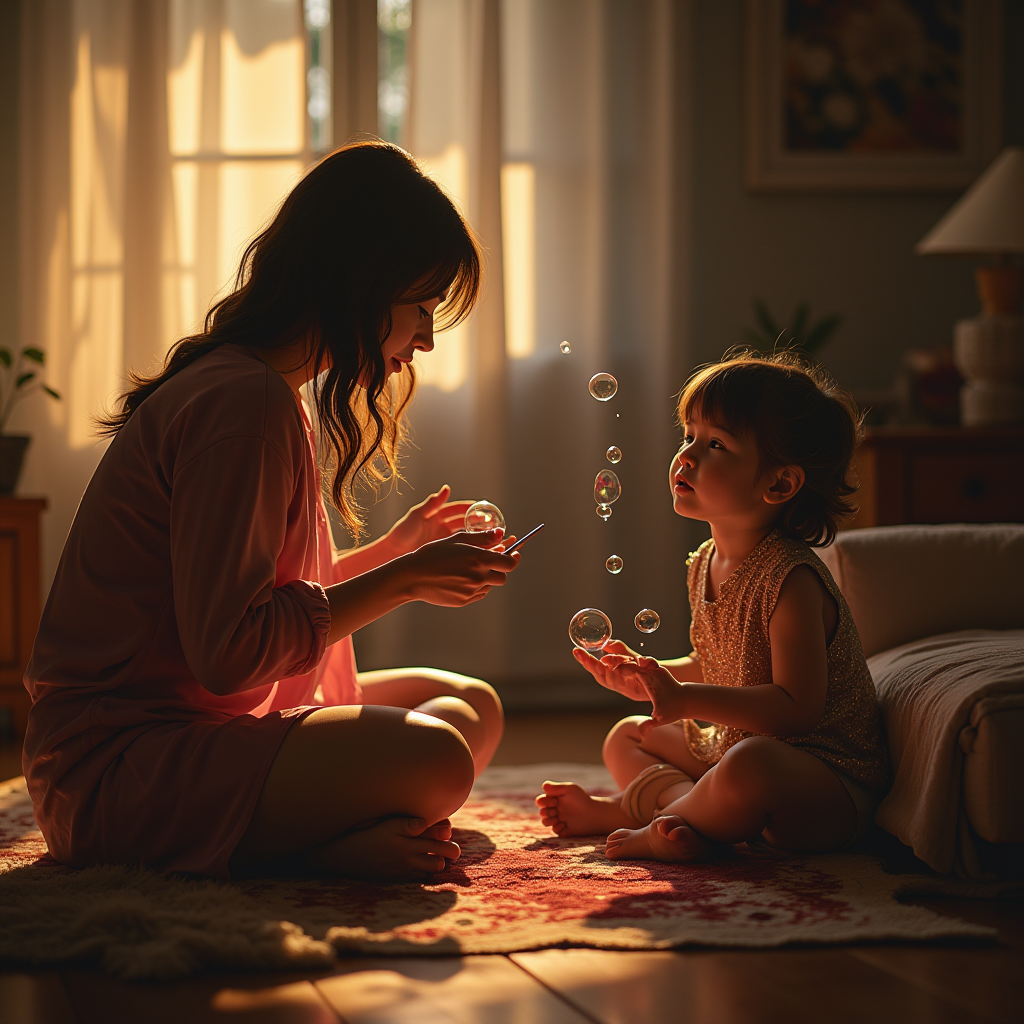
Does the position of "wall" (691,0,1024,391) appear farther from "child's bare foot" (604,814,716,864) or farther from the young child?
"child's bare foot" (604,814,716,864)

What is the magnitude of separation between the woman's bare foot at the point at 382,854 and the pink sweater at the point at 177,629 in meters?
0.12

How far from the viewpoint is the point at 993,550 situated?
1.75 metres

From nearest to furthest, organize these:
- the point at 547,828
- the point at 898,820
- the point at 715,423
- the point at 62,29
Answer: the point at 898,820 → the point at 715,423 → the point at 547,828 → the point at 62,29

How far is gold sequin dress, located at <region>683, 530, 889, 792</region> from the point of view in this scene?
145cm

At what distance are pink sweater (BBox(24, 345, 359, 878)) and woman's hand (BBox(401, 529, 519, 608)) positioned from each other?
0.11 metres

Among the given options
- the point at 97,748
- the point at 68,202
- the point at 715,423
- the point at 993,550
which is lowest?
the point at 97,748

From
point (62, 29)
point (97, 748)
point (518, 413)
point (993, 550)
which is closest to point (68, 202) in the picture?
point (62, 29)

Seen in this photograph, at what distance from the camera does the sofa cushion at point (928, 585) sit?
67.9 inches

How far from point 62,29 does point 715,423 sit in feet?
7.12

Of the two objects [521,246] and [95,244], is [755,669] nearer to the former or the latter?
[521,246]

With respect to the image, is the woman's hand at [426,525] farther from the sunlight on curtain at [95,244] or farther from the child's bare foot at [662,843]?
the sunlight on curtain at [95,244]

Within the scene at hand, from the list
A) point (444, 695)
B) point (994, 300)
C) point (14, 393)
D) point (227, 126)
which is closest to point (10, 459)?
point (14, 393)

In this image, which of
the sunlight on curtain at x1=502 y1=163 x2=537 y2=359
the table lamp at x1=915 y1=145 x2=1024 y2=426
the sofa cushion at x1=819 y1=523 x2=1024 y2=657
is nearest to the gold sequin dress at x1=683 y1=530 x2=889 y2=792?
the sofa cushion at x1=819 y1=523 x2=1024 y2=657

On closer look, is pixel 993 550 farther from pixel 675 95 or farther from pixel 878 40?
pixel 878 40
